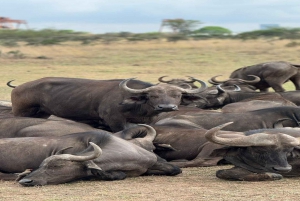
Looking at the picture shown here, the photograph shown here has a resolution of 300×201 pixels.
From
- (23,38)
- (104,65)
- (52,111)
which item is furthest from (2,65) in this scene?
(52,111)

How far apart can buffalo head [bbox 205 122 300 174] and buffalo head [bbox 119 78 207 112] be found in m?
2.20

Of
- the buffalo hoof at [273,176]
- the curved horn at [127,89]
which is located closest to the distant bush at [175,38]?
the curved horn at [127,89]

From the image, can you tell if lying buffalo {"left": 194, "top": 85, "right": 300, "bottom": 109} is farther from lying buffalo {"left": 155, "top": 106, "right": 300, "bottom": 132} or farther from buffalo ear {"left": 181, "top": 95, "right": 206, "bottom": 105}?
lying buffalo {"left": 155, "top": 106, "right": 300, "bottom": 132}

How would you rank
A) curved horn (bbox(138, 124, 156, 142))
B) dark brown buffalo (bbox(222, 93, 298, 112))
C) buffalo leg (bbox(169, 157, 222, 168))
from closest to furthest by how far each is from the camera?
curved horn (bbox(138, 124, 156, 142)), buffalo leg (bbox(169, 157, 222, 168)), dark brown buffalo (bbox(222, 93, 298, 112))

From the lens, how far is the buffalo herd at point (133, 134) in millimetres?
8789

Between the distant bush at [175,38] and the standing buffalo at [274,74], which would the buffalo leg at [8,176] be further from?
the distant bush at [175,38]

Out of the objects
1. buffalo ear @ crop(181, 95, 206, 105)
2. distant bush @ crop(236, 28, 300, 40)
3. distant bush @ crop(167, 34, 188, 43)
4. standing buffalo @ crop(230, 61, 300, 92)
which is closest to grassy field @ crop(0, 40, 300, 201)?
distant bush @ crop(167, 34, 188, 43)

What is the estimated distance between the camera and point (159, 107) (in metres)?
11.1

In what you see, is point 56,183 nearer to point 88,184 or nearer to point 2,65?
point 88,184

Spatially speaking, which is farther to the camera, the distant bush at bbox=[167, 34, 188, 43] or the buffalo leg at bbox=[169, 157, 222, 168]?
the distant bush at bbox=[167, 34, 188, 43]

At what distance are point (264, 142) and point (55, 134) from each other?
2886mm

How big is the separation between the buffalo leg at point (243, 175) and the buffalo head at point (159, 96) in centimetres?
214

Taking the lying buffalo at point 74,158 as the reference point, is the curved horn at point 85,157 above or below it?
above

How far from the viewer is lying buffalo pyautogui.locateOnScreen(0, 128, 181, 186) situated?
28.2ft
